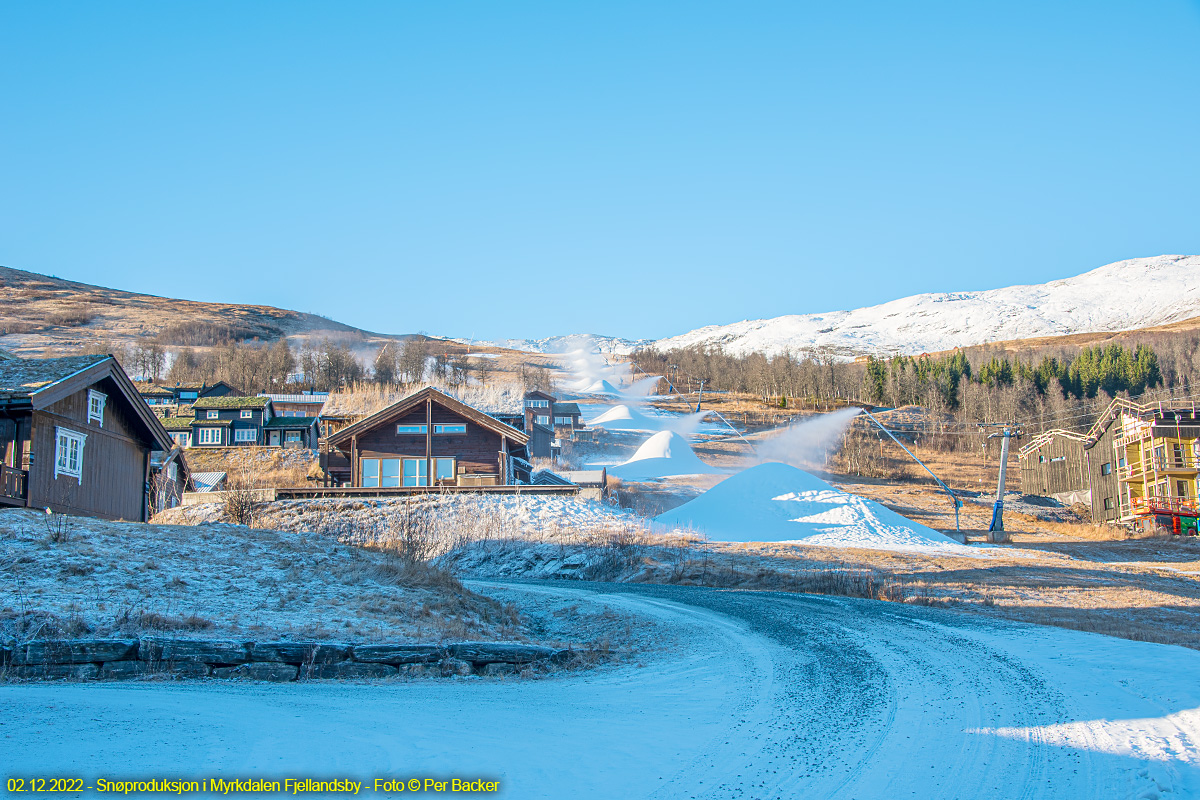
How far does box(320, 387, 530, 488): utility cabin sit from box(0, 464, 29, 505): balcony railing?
55.9ft

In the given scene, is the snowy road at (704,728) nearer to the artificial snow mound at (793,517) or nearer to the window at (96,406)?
the artificial snow mound at (793,517)

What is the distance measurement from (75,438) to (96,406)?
1.59 metres

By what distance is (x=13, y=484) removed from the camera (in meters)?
22.2

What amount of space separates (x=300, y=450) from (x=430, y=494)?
106ft

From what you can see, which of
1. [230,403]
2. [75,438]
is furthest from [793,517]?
[230,403]

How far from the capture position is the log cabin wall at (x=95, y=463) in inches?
923

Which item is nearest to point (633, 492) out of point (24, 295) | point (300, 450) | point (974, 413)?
point (300, 450)

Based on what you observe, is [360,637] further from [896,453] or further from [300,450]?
[896,453]

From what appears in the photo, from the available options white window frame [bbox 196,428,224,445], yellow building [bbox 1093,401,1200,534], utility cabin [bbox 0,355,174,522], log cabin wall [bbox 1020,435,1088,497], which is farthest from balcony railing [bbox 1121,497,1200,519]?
white window frame [bbox 196,428,224,445]

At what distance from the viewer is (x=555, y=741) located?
279 inches

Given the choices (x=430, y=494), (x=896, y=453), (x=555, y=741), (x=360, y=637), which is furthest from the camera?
(x=896, y=453)

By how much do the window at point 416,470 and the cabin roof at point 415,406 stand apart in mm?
2385

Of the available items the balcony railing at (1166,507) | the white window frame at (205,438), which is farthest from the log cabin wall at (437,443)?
the balcony railing at (1166,507)

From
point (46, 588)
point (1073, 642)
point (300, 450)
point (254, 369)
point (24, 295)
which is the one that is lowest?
point (1073, 642)
